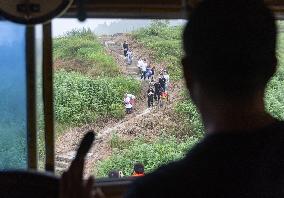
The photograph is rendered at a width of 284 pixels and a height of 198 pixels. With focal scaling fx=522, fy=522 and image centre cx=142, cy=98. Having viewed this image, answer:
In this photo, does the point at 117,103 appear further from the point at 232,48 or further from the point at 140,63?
the point at 232,48

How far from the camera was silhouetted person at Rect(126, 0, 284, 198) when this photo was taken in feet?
2.70

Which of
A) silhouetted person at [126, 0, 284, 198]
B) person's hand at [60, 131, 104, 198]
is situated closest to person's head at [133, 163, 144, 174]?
silhouetted person at [126, 0, 284, 198]

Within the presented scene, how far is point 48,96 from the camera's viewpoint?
2736 mm

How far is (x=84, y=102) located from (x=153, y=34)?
1.74ft

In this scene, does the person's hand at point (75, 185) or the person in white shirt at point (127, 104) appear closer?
the person's hand at point (75, 185)

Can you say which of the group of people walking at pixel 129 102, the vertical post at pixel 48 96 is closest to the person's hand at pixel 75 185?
the vertical post at pixel 48 96

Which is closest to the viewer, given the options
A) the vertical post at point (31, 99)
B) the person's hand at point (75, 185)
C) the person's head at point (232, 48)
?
the person's hand at point (75, 185)

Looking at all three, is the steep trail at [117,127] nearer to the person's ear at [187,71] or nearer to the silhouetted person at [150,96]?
the silhouetted person at [150,96]

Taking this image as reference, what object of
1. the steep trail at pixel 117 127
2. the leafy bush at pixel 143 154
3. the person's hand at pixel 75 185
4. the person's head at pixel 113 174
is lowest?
the person's head at pixel 113 174

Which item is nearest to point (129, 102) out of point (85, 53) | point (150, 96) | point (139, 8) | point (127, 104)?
point (127, 104)

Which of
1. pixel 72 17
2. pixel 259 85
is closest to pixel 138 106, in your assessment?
pixel 72 17

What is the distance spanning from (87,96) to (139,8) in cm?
54

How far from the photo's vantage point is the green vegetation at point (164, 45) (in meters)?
2.85

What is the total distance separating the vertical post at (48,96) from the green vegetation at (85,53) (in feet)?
0.15
